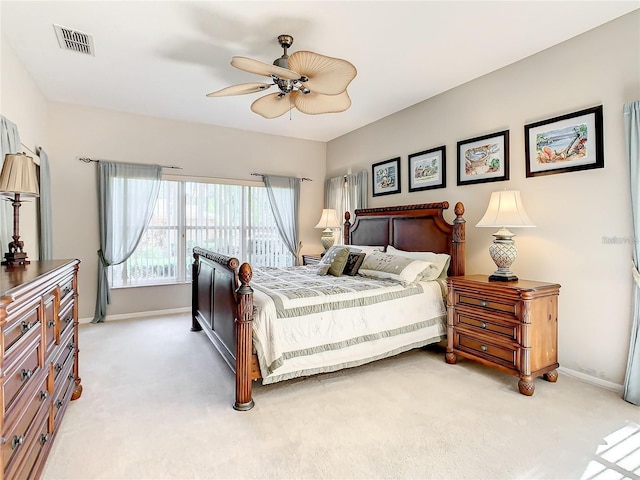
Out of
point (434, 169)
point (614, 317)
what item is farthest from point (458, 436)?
point (434, 169)

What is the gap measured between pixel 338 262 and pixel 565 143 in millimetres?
2331

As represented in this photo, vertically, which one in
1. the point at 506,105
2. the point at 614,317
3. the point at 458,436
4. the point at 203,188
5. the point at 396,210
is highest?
the point at 506,105

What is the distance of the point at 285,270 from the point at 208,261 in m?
0.99

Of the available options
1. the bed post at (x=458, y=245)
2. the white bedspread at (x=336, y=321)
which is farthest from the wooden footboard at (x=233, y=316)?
the bed post at (x=458, y=245)

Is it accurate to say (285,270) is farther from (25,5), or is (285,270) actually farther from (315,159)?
(25,5)

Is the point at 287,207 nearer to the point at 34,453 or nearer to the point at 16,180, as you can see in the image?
the point at 16,180

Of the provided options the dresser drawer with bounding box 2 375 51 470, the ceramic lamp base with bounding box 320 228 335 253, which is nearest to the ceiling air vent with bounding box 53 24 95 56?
the dresser drawer with bounding box 2 375 51 470

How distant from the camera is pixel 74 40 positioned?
2867 mm

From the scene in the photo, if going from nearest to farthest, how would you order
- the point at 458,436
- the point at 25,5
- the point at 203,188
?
the point at 458,436 < the point at 25,5 < the point at 203,188

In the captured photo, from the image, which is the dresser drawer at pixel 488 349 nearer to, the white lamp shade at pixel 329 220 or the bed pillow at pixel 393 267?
the bed pillow at pixel 393 267

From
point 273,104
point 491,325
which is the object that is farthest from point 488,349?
point 273,104

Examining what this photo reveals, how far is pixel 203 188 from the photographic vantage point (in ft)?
17.4

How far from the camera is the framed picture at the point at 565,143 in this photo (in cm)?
270

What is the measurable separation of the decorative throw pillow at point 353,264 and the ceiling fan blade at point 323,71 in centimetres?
190
